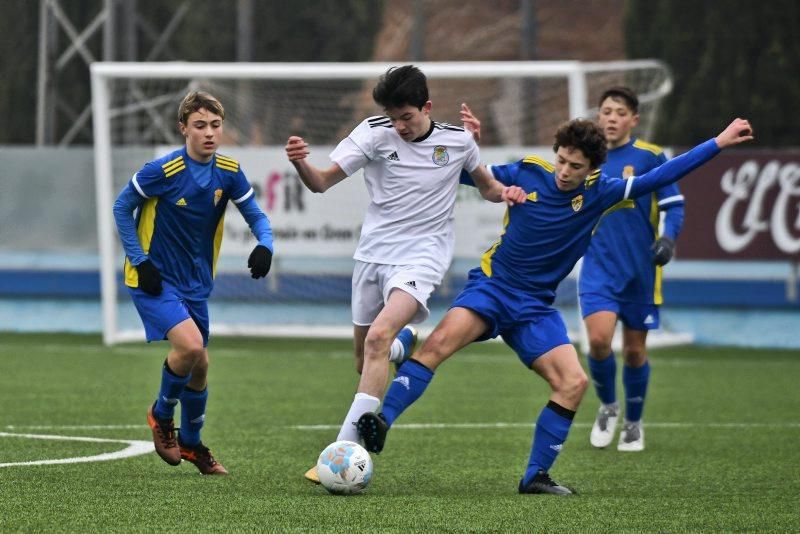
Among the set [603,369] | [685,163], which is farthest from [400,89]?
[603,369]

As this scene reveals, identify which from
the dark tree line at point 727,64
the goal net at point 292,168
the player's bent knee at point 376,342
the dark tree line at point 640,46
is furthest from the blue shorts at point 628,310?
the dark tree line at point 727,64

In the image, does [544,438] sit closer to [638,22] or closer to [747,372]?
[747,372]

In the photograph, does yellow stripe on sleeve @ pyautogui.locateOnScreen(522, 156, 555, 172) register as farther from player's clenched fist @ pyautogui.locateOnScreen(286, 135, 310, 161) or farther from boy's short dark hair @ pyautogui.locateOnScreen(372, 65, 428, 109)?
player's clenched fist @ pyautogui.locateOnScreen(286, 135, 310, 161)

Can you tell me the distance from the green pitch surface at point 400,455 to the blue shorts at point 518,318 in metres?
0.63

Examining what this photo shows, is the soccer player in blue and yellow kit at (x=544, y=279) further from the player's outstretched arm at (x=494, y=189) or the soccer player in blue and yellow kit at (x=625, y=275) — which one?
the soccer player in blue and yellow kit at (x=625, y=275)

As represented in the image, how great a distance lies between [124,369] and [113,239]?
237 cm

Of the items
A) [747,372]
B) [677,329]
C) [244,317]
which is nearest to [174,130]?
[244,317]

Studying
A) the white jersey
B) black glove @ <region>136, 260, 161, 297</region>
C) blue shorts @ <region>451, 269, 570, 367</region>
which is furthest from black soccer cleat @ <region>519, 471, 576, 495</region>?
black glove @ <region>136, 260, 161, 297</region>

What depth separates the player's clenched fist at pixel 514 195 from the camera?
6.98 m

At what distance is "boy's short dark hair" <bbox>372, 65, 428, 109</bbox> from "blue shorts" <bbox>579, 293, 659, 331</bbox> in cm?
215

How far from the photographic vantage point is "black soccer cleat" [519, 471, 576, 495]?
262 inches

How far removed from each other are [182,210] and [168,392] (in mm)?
822

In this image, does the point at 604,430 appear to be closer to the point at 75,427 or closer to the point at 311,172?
the point at 311,172

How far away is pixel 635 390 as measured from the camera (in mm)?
8844
